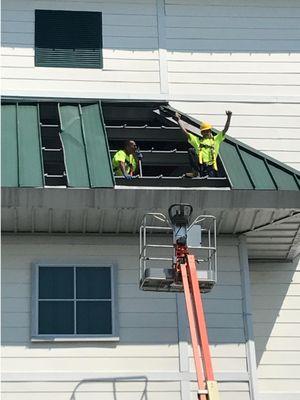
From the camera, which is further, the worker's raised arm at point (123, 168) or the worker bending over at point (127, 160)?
the worker bending over at point (127, 160)

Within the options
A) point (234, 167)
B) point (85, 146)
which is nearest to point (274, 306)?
point (234, 167)

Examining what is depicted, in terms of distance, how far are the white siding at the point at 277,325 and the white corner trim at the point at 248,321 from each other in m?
1.36

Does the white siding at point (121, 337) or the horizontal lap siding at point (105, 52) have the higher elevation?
the horizontal lap siding at point (105, 52)

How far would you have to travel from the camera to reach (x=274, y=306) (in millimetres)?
18375

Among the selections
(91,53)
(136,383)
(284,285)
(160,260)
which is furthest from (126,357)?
(91,53)

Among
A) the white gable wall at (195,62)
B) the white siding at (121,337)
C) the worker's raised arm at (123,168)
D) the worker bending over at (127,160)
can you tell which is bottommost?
the white siding at (121,337)

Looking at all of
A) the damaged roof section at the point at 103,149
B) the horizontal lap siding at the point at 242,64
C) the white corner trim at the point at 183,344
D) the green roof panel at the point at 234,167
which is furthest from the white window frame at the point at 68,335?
the horizontal lap siding at the point at 242,64

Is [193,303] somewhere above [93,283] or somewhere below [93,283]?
below

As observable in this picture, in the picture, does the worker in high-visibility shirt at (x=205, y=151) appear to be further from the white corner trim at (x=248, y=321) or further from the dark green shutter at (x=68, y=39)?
the dark green shutter at (x=68, y=39)

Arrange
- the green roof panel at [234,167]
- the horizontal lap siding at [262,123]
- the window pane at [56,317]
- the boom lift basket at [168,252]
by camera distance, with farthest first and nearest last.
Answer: the horizontal lap siding at [262,123] < the green roof panel at [234,167] < the window pane at [56,317] < the boom lift basket at [168,252]

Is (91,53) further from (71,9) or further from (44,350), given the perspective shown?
(44,350)

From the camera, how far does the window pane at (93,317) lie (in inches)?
632

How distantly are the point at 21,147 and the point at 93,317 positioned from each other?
132 inches

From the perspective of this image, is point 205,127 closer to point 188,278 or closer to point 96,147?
point 96,147
